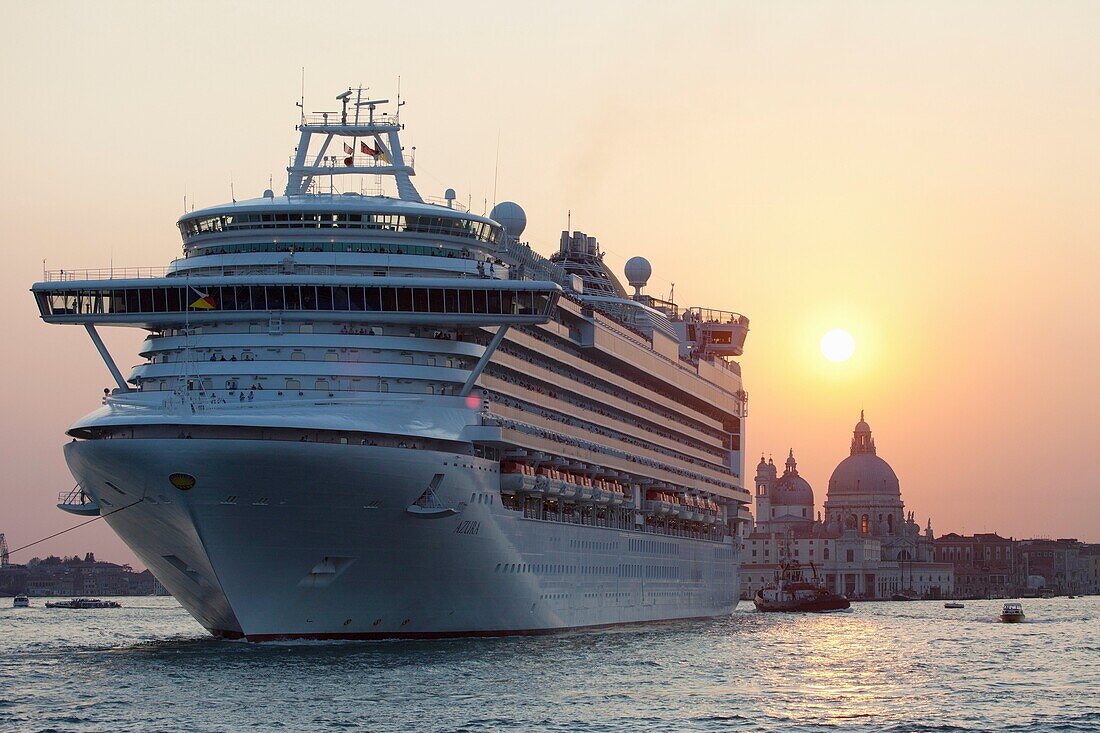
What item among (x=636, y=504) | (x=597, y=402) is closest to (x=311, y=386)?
(x=597, y=402)

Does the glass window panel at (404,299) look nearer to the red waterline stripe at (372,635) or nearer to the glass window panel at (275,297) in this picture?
the glass window panel at (275,297)

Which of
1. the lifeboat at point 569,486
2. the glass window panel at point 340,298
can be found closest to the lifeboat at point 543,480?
the lifeboat at point 569,486

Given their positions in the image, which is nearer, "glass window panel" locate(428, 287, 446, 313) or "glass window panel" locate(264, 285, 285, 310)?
"glass window panel" locate(264, 285, 285, 310)

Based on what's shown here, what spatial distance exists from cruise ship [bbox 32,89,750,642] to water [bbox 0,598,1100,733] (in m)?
1.96

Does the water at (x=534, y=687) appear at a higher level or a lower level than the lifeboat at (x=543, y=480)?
lower

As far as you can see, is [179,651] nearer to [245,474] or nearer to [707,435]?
[245,474]

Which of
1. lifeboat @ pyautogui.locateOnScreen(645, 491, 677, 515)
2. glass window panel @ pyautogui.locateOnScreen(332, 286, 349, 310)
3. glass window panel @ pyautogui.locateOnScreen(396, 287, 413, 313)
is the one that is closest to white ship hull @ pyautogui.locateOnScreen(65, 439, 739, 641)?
glass window panel @ pyautogui.locateOnScreen(396, 287, 413, 313)

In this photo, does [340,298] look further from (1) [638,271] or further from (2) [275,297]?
(1) [638,271]

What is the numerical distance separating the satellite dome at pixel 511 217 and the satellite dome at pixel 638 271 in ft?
80.4

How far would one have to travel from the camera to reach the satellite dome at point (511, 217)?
3066 inches

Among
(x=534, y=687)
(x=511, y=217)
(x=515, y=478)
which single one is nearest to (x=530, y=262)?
(x=511, y=217)

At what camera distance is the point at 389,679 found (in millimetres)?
46344

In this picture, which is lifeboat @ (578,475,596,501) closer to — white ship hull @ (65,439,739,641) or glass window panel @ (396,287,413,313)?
white ship hull @ (65,439,739,641)

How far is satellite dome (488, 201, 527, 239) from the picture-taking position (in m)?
77.9
